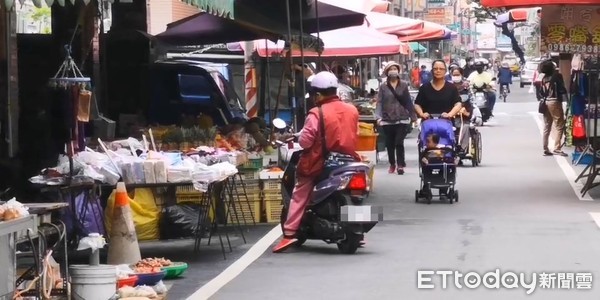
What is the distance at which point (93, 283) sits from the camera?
354 inches

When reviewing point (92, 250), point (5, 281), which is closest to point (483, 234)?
point (92, 250)

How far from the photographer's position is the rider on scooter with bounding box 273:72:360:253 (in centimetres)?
1191

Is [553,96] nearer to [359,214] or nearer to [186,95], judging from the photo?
[186,95]

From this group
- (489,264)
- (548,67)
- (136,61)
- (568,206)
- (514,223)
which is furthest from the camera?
(548,67)

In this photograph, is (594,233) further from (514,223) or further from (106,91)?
(106,91)

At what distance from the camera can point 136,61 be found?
18.6 metres

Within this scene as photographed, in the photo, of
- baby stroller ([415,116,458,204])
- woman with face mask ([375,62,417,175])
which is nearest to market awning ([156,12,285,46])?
woman with face mask ([375,62,417,175])

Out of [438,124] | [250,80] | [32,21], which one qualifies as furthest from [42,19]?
[438,124]

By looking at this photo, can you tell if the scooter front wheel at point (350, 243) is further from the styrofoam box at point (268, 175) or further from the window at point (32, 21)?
the window at point (32, 21)

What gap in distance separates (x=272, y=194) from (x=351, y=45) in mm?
9004

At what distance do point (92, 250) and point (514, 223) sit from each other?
19.3ft

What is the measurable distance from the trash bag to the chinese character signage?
7981 mm

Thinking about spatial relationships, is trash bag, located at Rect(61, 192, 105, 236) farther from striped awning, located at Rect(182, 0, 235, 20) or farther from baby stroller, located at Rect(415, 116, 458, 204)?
baby stroller, located at Rect(415, 116, 458, 204)

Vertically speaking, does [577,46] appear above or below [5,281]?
above
